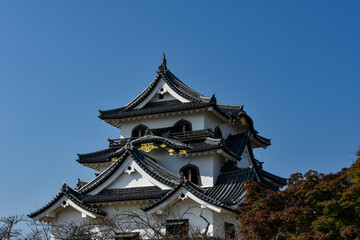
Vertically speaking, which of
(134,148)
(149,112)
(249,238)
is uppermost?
(149,112)

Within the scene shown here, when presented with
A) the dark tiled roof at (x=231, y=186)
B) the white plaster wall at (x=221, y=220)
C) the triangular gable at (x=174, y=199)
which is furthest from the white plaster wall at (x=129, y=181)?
the white plaster wall at (x=221, y=220)

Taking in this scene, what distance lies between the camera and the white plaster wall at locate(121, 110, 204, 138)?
25.7m

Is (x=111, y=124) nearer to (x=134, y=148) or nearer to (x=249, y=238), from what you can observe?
(x=134, y=148)

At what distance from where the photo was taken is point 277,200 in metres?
15.6

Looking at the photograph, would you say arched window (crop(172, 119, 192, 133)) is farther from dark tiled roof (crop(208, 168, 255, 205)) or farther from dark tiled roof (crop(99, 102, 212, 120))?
dark tiled roof (crop(208, 168, 255, 205))

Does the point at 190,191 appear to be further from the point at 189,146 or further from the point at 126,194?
the point at 189,146

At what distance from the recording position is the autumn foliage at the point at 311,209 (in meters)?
13.5

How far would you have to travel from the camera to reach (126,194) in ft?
72.0

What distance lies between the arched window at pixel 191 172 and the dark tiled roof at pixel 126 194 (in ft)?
9.14

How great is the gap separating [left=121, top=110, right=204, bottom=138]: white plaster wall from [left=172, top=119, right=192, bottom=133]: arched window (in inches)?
7.9

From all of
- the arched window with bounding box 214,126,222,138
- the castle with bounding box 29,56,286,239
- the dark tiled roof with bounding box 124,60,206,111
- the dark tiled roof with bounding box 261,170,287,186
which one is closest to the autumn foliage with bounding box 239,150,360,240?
the castle with bounding box 29,56,286,239

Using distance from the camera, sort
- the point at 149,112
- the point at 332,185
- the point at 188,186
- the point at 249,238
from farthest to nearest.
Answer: the point at 149,112
the point at 188,186
the point at 249,238
the point at 332,185

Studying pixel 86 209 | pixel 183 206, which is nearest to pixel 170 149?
pixel 183 206

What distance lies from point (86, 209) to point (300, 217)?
1091cm
